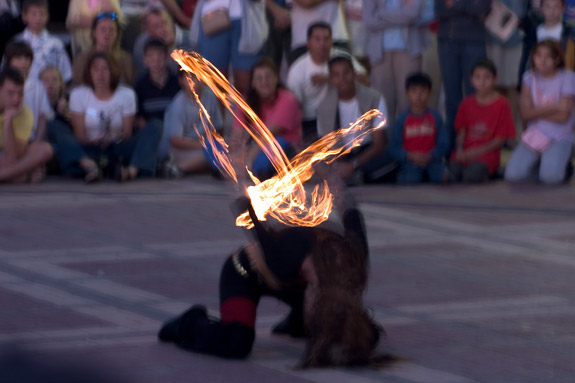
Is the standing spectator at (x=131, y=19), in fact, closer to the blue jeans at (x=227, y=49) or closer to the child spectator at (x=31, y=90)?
the blue jeans at (x=227, y=49)

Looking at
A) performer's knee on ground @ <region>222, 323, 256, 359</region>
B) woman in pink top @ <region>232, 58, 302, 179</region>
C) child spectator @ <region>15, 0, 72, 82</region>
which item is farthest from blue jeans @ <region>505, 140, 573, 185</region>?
performer's knee on ground @ <region>222, 323, 256, 359</region>

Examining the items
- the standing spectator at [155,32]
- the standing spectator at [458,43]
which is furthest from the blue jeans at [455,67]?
the standing spectator at [155,32]

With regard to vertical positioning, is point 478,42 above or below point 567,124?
above

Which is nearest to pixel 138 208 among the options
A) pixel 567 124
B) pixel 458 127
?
pixel 458 127

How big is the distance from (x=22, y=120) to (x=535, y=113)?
4.40m

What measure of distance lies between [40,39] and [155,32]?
109cm

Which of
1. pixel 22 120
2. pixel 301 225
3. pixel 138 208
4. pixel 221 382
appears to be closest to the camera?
pixel 221 382

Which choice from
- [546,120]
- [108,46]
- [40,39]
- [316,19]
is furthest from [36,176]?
[546,120]

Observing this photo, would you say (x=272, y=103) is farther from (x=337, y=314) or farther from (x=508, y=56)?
(x=337, y=314)

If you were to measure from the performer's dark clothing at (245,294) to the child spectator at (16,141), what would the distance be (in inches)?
195

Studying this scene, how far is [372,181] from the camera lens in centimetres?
1024

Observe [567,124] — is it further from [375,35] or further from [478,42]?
[375,35]

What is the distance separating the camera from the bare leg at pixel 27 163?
1006cm

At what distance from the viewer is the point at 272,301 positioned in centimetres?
645
